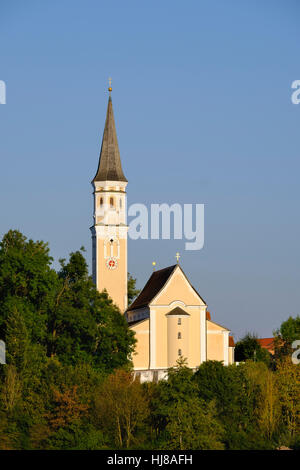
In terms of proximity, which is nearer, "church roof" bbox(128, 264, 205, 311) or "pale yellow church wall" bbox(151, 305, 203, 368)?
"pale yellow church wall" bbox(151, 305, 203, 368)

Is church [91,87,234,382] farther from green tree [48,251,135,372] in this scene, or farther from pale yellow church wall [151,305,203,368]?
green tree [48,251,135,372]

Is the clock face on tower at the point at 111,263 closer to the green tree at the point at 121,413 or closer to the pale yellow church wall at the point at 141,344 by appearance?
the pale yellow church wall at the point at 141,344

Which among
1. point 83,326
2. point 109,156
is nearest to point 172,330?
Answer: point 83,326

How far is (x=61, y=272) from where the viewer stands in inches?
3339

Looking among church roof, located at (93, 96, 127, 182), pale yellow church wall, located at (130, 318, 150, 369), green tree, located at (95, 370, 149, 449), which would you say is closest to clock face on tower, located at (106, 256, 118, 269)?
pale yellow church wall, located at (130, 318, 150, 369)

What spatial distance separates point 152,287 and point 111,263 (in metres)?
4.29

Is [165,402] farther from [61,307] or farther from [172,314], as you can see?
[172,314]

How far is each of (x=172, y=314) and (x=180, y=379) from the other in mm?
27000

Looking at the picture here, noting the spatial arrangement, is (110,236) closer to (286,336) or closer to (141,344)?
(141,344)

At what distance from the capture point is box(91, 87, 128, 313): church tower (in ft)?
313

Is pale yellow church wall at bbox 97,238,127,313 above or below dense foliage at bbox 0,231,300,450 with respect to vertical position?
above

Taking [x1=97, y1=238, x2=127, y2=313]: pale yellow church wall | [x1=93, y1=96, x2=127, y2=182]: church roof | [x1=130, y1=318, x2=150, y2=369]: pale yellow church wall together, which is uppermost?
[x1=93, y1=96, x2=127, y2=182]: church roof

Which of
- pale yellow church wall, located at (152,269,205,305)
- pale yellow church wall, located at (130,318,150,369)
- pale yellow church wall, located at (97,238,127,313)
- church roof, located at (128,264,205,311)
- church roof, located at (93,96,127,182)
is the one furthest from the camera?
church roof, located at (93,96,127,182)
